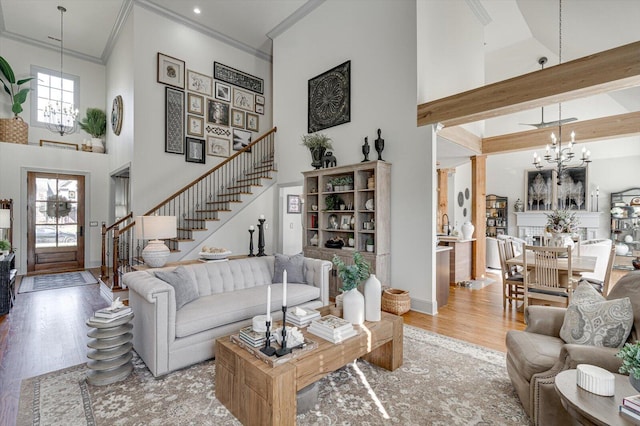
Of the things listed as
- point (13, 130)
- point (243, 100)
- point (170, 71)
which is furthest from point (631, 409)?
point (13, 130)

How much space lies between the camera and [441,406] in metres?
2.17

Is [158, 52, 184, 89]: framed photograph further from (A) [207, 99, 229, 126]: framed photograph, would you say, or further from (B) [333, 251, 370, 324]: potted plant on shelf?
(B) [333, 251, 370, 324]: potted plant on shelf

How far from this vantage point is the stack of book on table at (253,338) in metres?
2.04

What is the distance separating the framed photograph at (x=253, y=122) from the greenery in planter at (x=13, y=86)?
16.1ft

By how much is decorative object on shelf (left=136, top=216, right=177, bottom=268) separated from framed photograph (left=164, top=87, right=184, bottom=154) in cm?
273

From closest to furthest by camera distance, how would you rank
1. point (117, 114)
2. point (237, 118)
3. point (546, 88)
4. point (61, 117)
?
point (546, 88) → point (117, 114) → point (61, 117) → point (237, 118)

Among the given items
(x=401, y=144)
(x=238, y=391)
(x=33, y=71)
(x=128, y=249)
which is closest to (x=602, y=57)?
(x=401, y=144)

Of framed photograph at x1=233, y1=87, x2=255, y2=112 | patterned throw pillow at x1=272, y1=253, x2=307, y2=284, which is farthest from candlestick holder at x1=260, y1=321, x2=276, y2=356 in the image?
framed photograph at x1=233, y1=87, x2=255, y2=112

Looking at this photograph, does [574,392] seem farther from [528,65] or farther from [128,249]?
[528,65]

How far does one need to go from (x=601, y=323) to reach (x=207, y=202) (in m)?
6.59

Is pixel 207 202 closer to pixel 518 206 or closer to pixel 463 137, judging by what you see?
pixel 463 137

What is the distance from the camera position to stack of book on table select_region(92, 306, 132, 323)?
2.45 m

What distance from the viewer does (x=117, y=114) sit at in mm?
6797

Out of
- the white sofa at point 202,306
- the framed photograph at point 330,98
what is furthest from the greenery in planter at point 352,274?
the framed photograph at point 330,98
